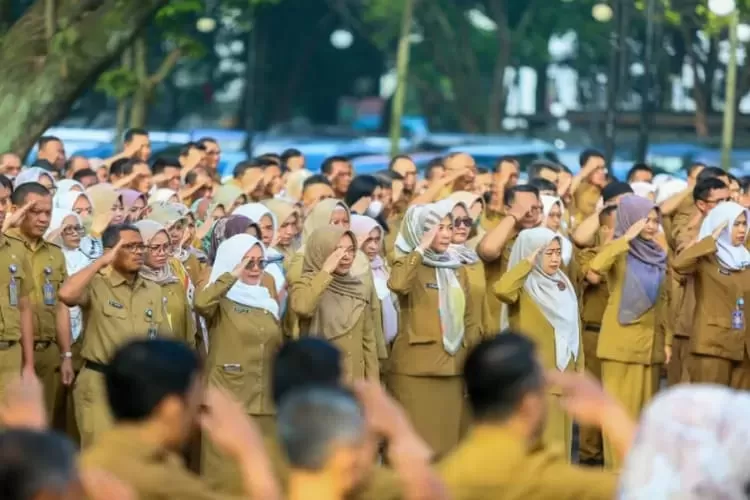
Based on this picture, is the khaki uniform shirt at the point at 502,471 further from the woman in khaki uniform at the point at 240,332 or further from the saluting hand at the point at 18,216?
the saluting hand at the point at 18,216

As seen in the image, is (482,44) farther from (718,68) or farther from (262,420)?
(262,420)

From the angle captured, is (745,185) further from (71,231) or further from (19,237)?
(19,237)

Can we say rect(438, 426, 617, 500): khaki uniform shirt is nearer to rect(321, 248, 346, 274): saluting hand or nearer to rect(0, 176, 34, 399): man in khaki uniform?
rect(321, 248, 346, 274): saluting hand

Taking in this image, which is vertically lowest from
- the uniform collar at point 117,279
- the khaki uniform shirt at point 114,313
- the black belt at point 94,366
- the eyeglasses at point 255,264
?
the black belt at point 94,366

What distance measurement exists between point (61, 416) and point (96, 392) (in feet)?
4.24

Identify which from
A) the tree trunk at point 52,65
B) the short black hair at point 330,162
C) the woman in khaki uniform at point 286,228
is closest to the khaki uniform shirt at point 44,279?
the woman in khaki uniform at point 286,228

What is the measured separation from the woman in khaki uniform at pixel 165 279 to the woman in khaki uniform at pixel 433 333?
54.7 inches

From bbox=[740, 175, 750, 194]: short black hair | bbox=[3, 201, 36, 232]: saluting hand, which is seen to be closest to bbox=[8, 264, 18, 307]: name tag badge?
bbox=[3, 201, 36, 232]: saluting hand

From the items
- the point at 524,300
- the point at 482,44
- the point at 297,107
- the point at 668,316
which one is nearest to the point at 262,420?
the point at 524,300

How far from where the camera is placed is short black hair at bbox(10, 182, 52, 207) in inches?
453

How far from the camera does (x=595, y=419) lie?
5.67 metres

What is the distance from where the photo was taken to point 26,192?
37.9 feet

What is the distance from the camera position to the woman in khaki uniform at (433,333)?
11.9 m

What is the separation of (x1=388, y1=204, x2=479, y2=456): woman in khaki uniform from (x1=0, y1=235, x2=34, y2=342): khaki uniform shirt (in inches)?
82.6
